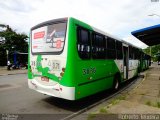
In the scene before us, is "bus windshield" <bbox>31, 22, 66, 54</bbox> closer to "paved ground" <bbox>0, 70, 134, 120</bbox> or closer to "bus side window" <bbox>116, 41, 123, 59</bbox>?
"paved ground" <bbox>0, 70, 134, 120</bbox>

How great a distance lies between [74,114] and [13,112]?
2007mm

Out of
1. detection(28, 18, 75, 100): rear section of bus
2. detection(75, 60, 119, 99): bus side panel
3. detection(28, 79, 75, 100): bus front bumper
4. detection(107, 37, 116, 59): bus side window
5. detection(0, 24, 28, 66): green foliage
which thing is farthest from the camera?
detection(0, 24, 28, 66): green foliage

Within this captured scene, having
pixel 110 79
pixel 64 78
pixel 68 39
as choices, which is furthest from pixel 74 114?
pixel 110 79

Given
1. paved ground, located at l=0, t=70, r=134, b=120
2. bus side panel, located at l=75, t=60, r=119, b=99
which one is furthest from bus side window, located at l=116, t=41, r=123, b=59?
paved ground, located at l=0, t=70, r=134, b=120

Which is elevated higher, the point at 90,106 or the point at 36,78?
the point at 36,78

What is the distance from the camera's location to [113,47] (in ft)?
38.8

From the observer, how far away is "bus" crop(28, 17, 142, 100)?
7.37m

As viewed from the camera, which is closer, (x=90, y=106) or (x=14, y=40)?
(x=90, y=106)

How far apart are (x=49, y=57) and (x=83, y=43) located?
135 cm

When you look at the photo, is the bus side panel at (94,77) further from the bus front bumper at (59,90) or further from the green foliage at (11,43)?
the green foliage at (11,43)

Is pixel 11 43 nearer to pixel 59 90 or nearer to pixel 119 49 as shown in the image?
pixel 119 49

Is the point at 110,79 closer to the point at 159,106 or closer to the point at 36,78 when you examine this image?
the point at 159,106

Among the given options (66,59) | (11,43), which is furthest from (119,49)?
(11,43)

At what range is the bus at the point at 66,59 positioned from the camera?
737 cm
